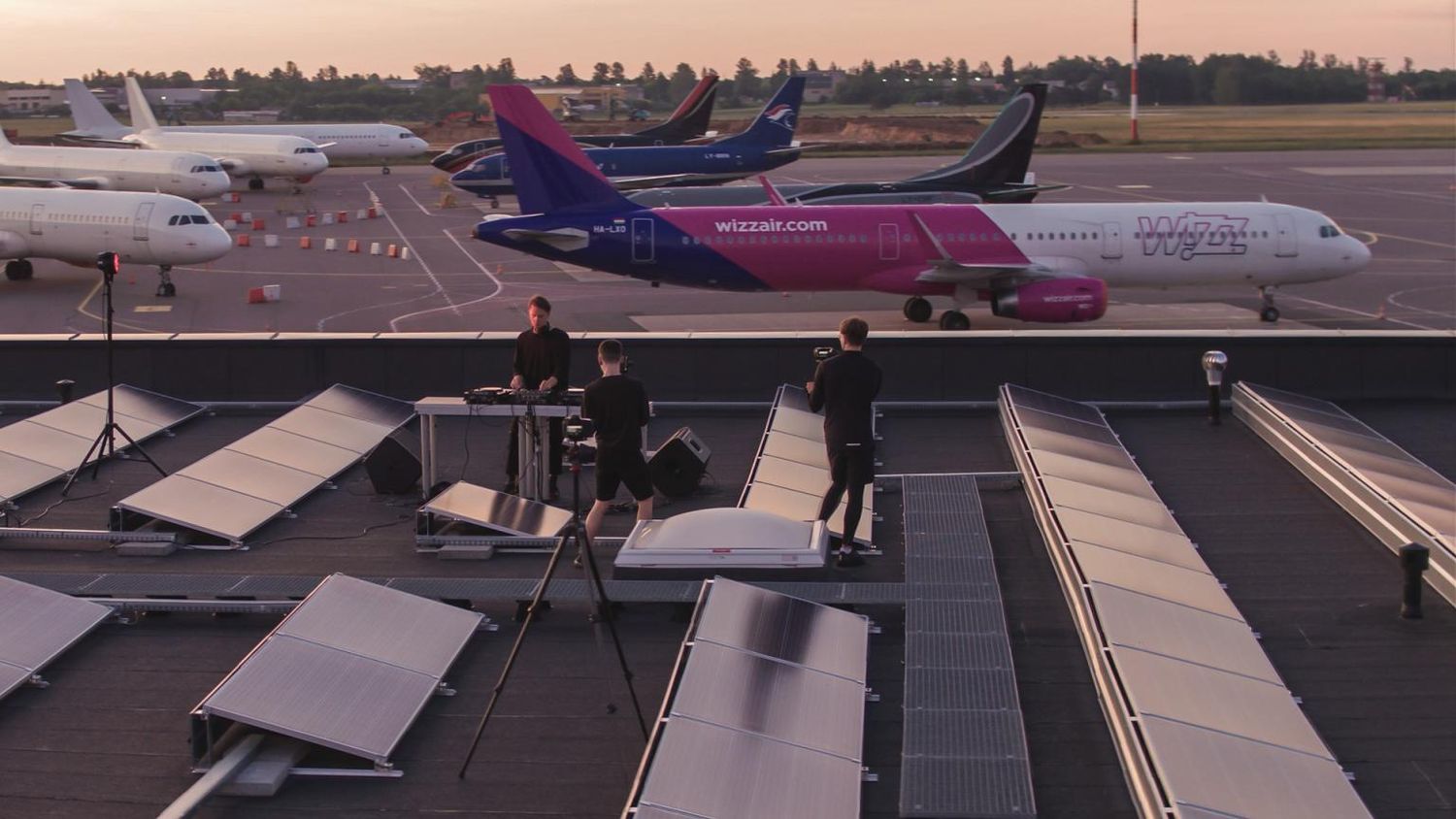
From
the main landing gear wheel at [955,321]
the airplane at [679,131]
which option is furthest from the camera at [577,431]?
the airplane at [679,131]

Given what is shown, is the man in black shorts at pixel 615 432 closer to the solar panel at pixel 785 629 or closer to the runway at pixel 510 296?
the solar panel at pixel 785 629

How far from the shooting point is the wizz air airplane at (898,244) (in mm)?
32188

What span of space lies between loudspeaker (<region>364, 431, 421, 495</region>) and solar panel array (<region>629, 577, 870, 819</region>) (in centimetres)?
476

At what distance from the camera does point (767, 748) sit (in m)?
6.96

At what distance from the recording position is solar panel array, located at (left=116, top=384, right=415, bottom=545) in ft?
37.6

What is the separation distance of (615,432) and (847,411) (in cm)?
167

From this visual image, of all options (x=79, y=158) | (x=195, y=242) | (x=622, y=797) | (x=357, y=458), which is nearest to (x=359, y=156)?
(x=79, y=158)

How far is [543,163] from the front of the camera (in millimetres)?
32062

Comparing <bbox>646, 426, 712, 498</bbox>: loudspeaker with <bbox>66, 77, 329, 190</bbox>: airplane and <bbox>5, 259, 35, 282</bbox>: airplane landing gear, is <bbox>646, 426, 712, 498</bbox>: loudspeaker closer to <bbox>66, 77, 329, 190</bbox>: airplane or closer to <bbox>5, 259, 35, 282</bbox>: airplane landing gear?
<bbox>5, 259, 35, 282</bbox>: airplane landing gear

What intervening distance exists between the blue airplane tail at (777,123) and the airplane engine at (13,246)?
104 ft

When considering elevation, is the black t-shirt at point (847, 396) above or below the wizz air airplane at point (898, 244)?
below

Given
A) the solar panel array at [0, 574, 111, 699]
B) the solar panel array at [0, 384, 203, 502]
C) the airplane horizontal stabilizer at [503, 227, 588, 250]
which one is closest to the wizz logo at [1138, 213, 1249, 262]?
the airplane horizontal stabilizer at [503, 227, 588, 250]

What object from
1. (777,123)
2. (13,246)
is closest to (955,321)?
(13,246)

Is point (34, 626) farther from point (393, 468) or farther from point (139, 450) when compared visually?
point (139, 450)
